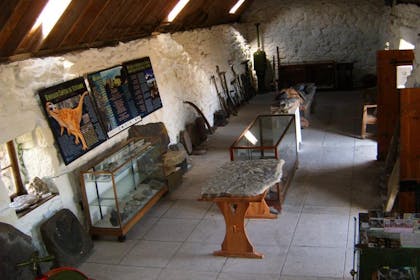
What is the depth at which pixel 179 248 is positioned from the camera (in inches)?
225

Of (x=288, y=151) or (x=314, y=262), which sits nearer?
(x=314, y=262)

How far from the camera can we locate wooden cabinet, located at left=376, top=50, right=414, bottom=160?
712cm

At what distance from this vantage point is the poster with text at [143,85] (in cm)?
781

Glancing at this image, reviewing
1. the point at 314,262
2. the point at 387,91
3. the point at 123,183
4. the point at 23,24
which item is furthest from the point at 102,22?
the point at 387,91

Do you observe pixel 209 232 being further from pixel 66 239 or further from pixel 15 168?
pixel 15 168

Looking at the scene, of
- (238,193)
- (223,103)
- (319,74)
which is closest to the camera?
(238,193)

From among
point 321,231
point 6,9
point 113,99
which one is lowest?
point 321,231

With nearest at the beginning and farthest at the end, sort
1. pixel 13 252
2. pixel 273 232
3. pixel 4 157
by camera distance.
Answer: pixel 13 252 → pixel 4 157 → pixel 273 232

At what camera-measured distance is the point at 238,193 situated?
16.6ft

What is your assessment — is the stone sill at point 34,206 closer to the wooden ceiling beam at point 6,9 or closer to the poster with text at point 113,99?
the poster with text at point 113,99

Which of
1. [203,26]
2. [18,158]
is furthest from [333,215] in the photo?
[203,26]

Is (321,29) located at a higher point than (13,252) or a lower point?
higher

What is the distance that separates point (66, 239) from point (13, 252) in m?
0.87

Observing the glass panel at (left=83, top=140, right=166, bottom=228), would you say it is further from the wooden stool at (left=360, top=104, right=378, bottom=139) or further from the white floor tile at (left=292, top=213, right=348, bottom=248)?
the wooden stool at (left=360, top=104, right=378, bottom=139)
